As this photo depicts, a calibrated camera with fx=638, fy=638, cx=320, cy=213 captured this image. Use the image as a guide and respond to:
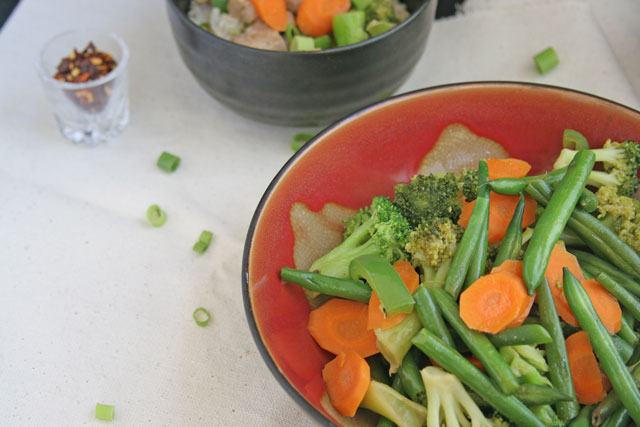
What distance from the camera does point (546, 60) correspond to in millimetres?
2721

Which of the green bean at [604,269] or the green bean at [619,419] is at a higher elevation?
the green bean at [604,269]

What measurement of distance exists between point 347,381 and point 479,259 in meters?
0.46

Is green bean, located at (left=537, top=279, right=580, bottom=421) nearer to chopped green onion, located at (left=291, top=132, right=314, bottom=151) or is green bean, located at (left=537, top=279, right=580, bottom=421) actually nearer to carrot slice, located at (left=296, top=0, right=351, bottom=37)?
chopped green onion, located at (left=291, top=132, right=314, bottom=151)

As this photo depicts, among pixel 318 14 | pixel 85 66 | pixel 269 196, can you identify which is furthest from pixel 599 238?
pixel 85 66

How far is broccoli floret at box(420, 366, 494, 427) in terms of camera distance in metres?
1.45

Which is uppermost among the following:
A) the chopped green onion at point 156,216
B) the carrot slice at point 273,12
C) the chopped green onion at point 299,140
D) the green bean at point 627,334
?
the green bean at point 627,334

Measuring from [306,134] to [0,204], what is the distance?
120 cm

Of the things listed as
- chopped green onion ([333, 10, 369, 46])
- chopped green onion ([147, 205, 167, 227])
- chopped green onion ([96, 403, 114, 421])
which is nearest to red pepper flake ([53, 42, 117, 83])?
chopped green onion ([147, 205, 167, 227])

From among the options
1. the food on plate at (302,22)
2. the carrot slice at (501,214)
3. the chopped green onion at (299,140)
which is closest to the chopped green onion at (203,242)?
the chopped green onion at (299,140)

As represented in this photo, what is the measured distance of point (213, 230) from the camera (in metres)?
2.35

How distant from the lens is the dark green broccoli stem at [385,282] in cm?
153

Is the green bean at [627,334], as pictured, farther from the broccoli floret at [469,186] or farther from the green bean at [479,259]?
the broccoli floret at [469,186]

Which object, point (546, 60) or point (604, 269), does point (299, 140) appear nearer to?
A: point (546, 60)

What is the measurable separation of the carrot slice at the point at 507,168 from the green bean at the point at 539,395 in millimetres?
699
